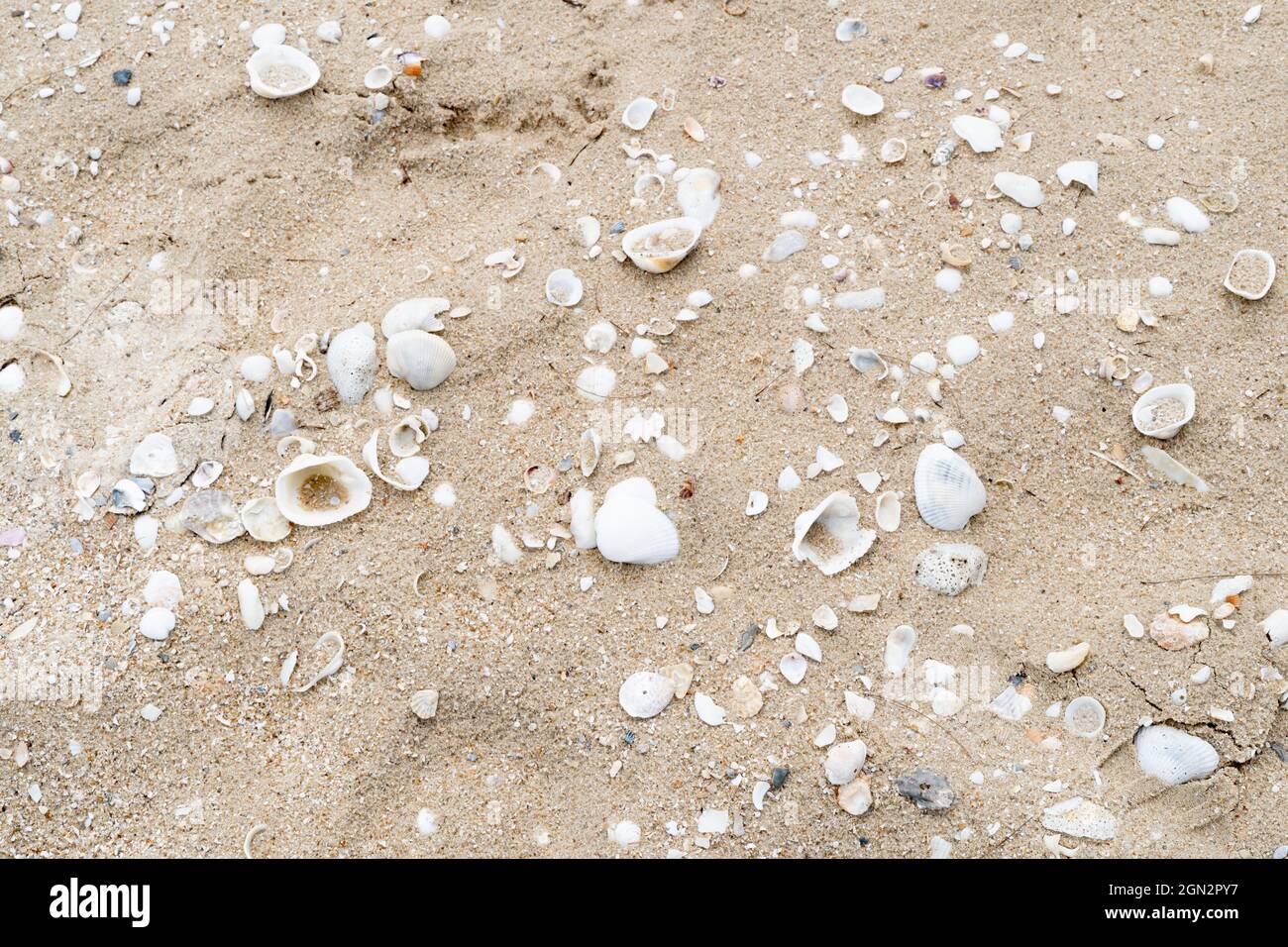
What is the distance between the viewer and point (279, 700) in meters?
2.25

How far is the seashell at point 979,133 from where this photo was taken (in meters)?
2.71

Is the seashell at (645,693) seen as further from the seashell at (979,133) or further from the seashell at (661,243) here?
the seashell at (979,133)

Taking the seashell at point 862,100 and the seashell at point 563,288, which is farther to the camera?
the seashell at point 862,100

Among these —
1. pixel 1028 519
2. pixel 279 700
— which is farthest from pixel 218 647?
pixel 1028 519

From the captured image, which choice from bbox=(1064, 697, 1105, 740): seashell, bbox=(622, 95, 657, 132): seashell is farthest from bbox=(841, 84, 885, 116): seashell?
bbox=(1064, 697, 1105, 740): seashell

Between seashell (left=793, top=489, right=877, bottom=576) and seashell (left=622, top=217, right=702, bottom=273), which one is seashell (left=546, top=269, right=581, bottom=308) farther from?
seashell (left=793, top=489, right=877, bottom=576)

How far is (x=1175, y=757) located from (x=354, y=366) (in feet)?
6.86

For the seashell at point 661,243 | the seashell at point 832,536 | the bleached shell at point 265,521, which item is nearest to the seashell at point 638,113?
the seashell at point 661,243

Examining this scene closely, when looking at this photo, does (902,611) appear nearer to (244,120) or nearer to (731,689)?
(731,689)

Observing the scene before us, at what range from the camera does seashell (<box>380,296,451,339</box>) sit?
253 centimetres

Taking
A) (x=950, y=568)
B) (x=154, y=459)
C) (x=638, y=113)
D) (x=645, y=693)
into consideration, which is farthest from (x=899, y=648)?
(x=154, y=459)

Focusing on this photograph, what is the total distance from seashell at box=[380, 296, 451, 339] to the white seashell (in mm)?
1415

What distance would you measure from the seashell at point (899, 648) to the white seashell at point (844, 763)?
0.63 feet

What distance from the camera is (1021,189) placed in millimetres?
2637
